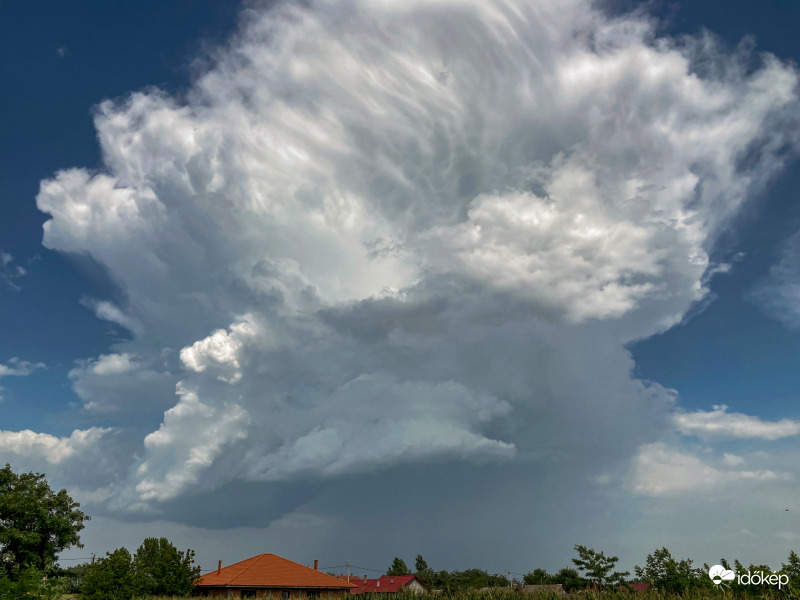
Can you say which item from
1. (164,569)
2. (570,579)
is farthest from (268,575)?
(570,579)

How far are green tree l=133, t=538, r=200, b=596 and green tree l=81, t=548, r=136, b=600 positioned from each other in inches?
151

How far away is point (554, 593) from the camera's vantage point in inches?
1081

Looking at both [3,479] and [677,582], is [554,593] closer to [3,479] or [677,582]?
[677,582]

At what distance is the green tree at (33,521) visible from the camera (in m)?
63.5

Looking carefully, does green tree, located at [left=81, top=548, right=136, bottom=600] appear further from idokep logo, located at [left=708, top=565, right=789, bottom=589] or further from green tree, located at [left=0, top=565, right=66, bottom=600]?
idokep logo, located at [left=708, top=565, right=789, bottom=589]

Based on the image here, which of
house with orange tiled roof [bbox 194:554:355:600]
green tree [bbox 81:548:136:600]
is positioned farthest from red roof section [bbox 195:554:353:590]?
green tree [bbox 81:548:136:600]

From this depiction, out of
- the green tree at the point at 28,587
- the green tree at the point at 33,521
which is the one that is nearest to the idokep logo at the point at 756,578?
the green tree at the point at 28,587

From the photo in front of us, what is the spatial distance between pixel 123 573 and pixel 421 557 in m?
121

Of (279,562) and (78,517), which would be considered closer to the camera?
(78,517)

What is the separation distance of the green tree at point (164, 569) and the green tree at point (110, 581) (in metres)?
3.84

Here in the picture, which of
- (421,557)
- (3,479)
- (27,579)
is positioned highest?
(3,479)

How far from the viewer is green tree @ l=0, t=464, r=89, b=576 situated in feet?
208

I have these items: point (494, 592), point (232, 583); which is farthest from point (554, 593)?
point (232, 583)

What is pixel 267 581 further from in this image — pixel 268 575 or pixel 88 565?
pixel 88 565
